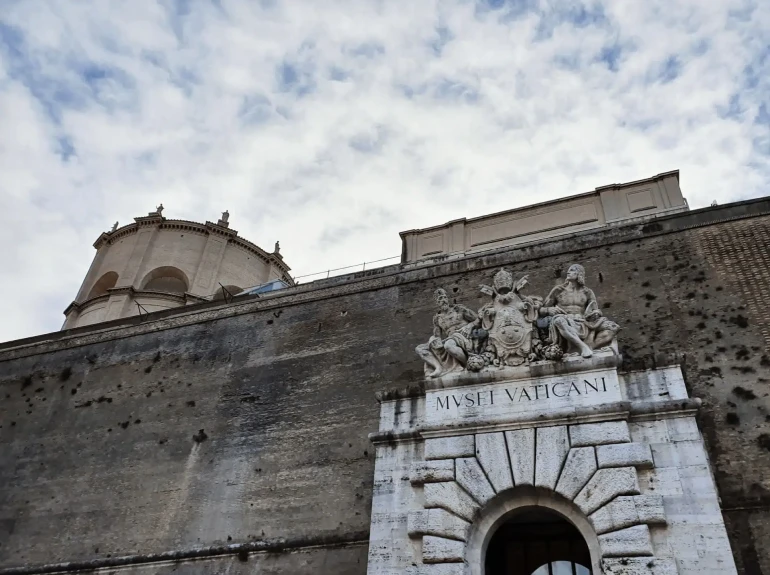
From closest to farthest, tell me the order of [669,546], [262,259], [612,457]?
[669,546]
[612,457]
[262,259]

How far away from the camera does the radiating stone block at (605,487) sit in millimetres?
7141

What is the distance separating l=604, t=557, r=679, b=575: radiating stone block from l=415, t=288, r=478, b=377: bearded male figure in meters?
2.85

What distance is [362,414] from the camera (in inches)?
460

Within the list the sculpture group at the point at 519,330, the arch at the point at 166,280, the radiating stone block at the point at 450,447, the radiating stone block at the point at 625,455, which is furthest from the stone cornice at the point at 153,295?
the radiating stone block at the point at 625,455

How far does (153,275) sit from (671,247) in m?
15.2

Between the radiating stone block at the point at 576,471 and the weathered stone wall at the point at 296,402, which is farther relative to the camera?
the weathered stone wall at the point at 296,402

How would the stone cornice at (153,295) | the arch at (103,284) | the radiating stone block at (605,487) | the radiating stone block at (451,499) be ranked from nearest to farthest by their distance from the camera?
the radiating stone block at (605,487) → the radiating stone block at (451,499) → the stone cornice at (153,295) → the arch at (103,284)

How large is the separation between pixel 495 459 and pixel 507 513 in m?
0.59

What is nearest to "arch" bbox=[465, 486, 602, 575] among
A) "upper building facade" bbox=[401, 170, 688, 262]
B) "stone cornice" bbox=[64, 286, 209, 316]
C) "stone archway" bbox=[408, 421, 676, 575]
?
"stone archway" bbox=[408, 421, 676, 575]

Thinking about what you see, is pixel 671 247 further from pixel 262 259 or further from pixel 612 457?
pixel 262 259

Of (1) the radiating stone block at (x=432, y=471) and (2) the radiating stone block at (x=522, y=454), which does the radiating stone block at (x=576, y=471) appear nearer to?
A: (2) the radiating stone block at (x=522, y=454)

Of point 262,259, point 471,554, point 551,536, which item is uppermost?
point 262,259

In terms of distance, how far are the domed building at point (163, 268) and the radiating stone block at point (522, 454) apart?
13.2m

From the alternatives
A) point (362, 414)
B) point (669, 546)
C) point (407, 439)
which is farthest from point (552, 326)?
point (362, 414)
